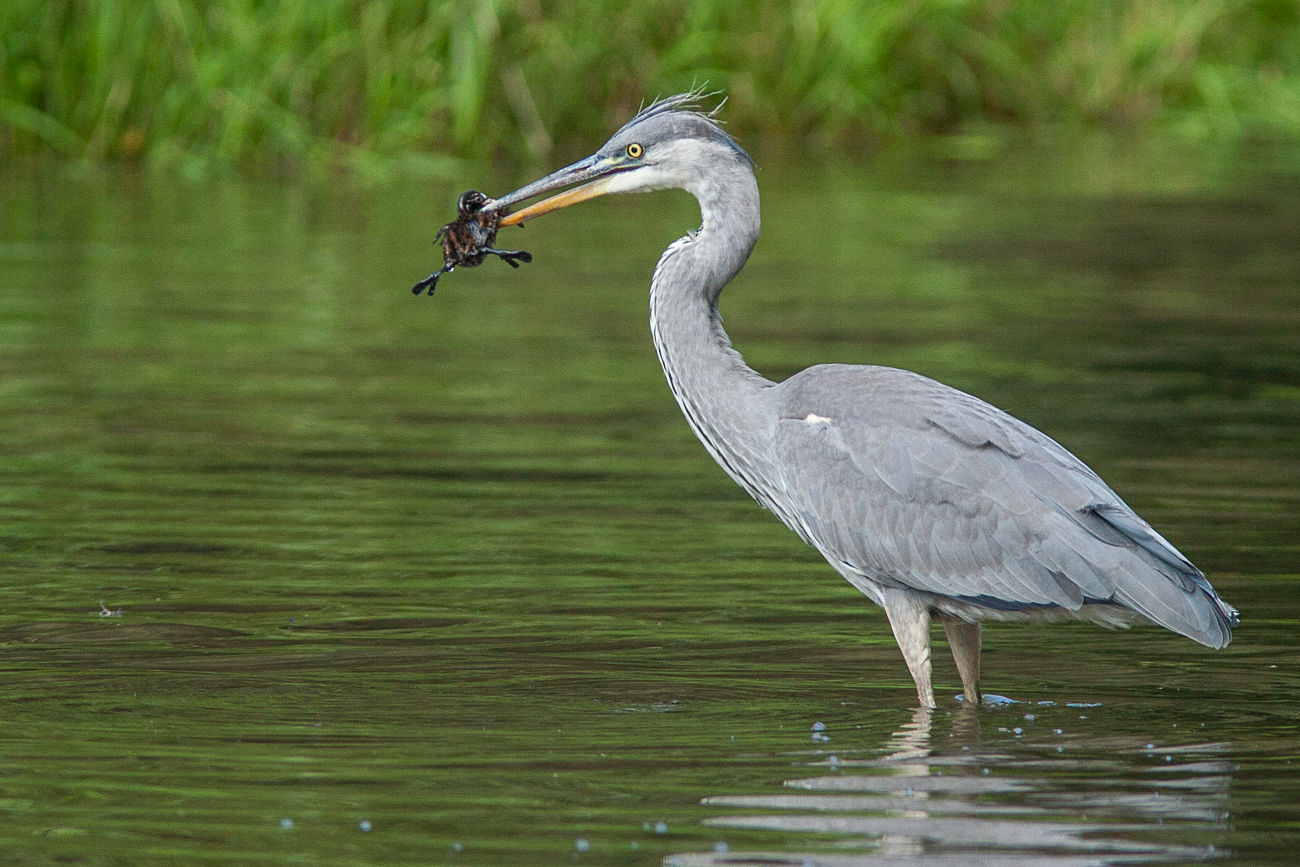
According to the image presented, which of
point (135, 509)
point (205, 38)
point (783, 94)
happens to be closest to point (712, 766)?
point (135, 509)

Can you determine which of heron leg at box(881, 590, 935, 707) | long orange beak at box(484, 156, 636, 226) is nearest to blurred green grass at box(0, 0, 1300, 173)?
long orange beak at box(484, 156, 636, 226)

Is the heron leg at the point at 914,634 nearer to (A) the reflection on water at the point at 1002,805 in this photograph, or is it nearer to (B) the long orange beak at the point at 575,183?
(A) the reflection on water at the point at 1002,805

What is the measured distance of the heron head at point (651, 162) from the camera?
644 centimetres

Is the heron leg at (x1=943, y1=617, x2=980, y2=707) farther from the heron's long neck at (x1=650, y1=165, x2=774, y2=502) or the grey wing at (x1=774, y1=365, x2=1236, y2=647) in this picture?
the heron's long neck at (x1=650, y1=165, x2=774, y2=502)

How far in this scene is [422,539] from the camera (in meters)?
7.77

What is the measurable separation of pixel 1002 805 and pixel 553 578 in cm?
262

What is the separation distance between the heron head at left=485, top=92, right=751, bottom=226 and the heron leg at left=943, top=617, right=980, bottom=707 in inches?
60.7

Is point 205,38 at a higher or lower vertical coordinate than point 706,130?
higher

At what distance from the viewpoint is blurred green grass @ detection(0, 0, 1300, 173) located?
55.9ft

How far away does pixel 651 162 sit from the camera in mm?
6512

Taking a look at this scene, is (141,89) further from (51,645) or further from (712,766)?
(712,766)

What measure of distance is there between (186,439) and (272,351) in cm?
218

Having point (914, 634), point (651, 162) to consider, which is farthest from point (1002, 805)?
point (651, 162)

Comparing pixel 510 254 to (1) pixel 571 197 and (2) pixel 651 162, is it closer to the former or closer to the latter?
(1) pixel 571 197
